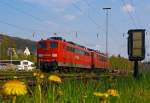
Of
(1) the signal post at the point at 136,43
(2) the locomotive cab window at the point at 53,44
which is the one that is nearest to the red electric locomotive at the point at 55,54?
(2) the locomotive cab window at the point at 53,44

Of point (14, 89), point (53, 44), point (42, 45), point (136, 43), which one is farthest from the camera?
point (42, 45)

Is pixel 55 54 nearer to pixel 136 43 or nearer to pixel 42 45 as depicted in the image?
pixel 42 45

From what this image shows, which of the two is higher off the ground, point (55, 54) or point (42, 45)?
point (42, 45)

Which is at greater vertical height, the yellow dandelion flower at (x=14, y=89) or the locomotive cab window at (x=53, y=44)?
the locomotive cab window at (x=53, y=44)

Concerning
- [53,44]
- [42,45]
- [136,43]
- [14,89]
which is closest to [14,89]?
[14,89]

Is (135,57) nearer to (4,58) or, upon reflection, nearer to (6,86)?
(6,86)

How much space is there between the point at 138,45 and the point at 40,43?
2294cm

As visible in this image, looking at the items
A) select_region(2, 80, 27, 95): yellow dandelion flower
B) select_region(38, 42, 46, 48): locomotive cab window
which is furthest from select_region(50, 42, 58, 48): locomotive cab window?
select_region(2, 80, 27, 95): yellow dandelion flower

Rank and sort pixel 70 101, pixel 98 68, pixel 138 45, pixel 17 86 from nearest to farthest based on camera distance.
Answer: pixel 17 86, pixel 70 101, pixel 138 45, pixel 98 68

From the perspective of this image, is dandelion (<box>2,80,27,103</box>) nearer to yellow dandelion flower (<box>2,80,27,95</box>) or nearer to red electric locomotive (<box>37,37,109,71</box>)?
yellow dandelion flower (<box>2,80,27,95</box>)

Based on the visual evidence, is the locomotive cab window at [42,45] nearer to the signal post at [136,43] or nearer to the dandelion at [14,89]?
the signal post at [136,43]

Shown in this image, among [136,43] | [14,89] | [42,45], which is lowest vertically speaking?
[14,89]

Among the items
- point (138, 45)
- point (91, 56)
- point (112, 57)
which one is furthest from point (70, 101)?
point (112, 57)

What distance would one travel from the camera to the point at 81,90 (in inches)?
217
